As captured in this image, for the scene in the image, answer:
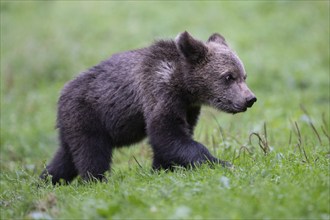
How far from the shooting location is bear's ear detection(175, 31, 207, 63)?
732 centimetres

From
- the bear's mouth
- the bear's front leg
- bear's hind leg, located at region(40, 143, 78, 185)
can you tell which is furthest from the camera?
bear's hind leg, located at region(40, 143, 78, 185)

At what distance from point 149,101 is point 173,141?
2.16 ft

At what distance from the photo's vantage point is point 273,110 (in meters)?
12.1

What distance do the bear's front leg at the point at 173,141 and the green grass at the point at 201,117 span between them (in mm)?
385

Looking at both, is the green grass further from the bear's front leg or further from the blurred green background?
the bear's front leg

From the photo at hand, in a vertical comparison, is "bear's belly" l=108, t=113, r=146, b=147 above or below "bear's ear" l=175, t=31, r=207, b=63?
below

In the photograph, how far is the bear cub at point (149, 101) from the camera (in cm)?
713

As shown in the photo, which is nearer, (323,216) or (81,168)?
(323,216)

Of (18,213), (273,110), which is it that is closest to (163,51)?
(18,213)

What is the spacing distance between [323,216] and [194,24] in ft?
43.9

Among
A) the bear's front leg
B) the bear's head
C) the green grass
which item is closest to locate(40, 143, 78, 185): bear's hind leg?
the green grass

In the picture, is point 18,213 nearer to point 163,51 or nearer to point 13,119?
point 163,51

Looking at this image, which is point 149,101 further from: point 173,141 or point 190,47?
point 190,47

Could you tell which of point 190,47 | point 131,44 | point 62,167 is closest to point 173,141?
point 190,47
